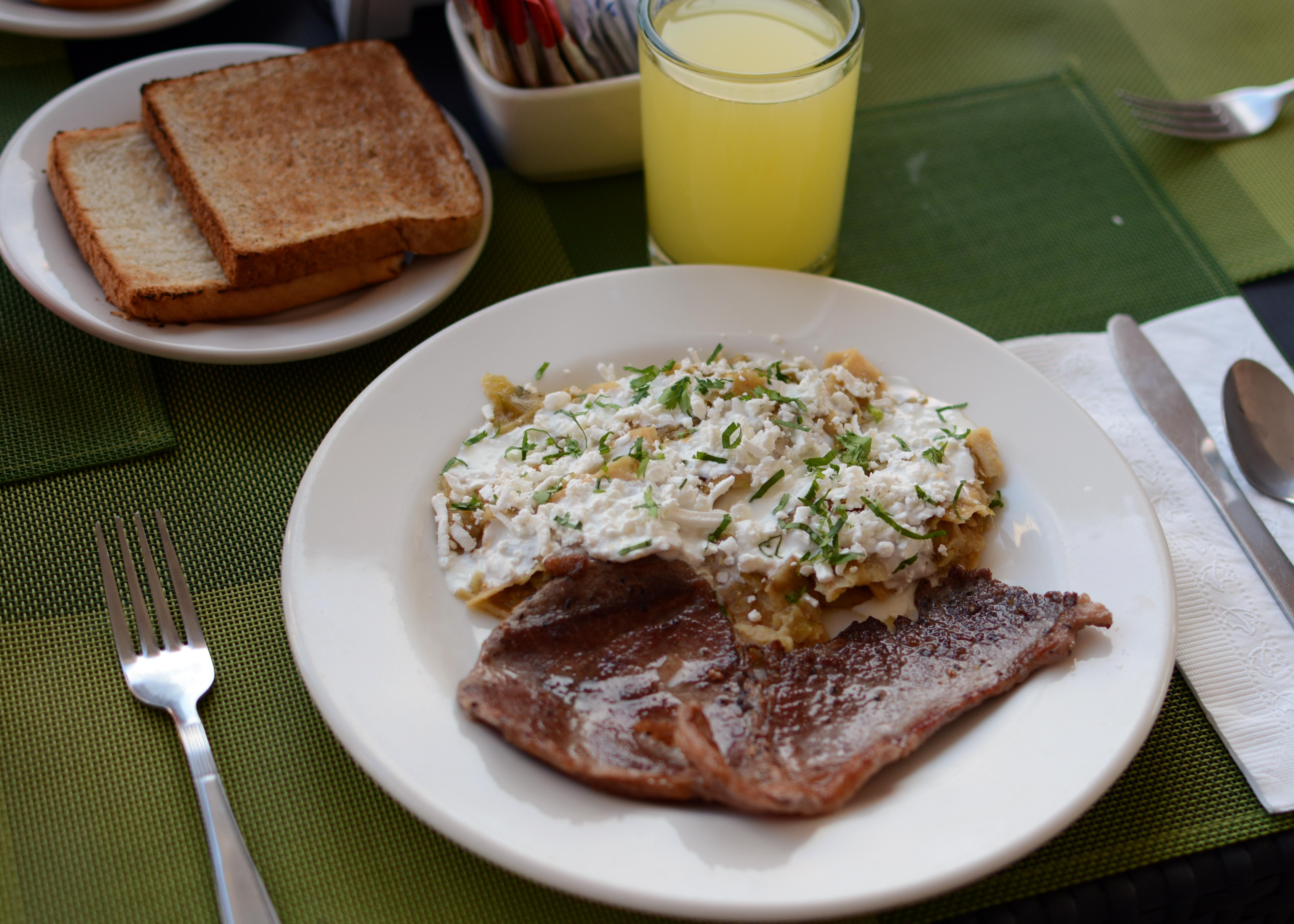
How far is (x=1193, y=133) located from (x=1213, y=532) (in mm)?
1570

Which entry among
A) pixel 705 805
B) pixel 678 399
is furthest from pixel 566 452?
pixel 705 805

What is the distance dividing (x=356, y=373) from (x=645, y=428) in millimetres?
851

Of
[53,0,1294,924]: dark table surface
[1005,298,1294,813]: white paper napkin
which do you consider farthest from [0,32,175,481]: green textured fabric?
[1005,298,1294,813]: white paper napkin

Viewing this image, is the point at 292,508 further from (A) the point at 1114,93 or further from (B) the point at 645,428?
(A) the point at 1114,93

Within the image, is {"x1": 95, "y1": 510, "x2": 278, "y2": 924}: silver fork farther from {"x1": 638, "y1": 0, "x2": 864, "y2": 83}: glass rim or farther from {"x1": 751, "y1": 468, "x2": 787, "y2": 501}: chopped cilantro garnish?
{"x1": 638, "y1": 0, "x2": 864, "y2": 83}: glass rim

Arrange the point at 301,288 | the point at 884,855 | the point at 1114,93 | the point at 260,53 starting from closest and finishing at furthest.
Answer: the point at 884,855 < the point at 301,288 < the point at 260,53 < the point at 1114,93

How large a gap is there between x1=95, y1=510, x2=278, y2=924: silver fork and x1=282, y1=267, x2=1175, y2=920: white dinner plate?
0.87 feet

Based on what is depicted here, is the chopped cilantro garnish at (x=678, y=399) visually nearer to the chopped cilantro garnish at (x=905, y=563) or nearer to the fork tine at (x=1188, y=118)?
the chopped cilantro garnish at (x=905, y=563)

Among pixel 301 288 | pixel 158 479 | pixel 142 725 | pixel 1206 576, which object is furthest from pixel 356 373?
pixel 1206 576

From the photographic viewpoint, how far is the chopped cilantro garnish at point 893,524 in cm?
187

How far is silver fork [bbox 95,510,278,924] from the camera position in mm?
1590

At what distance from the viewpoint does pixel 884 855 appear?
1490 mm

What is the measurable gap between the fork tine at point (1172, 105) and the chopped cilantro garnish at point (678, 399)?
2123mm

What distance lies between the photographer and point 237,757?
181 cm
